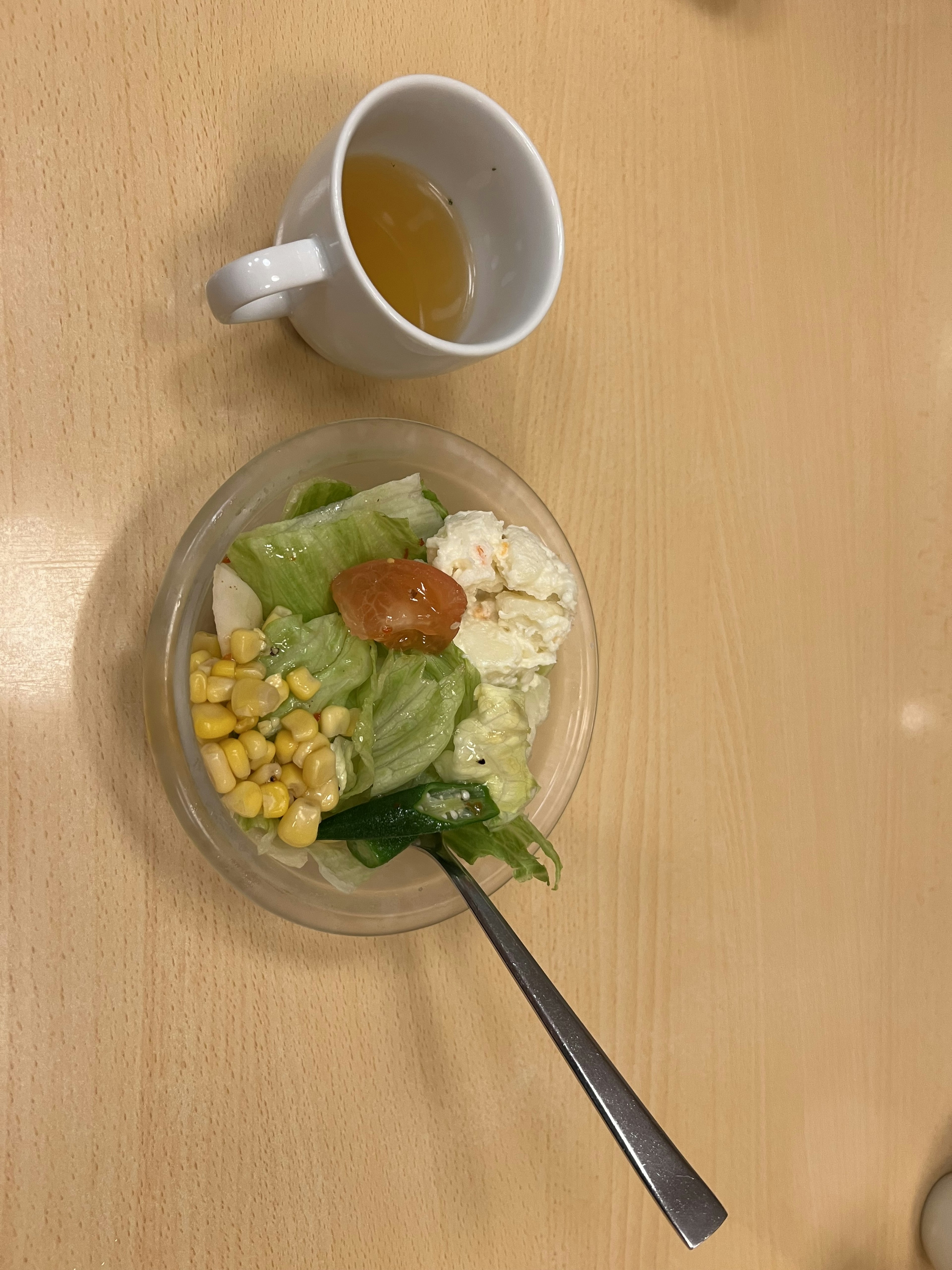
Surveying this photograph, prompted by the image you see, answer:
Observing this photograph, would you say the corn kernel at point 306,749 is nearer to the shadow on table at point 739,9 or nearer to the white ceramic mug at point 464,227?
the white ceramic mug at point 464,227

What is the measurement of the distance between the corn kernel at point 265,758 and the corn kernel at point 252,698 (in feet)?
0.07

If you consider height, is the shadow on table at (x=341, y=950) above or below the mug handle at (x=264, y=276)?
below

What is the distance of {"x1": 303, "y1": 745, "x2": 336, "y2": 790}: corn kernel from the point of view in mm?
767

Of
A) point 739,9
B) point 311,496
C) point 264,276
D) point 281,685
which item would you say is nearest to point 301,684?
point 281,685

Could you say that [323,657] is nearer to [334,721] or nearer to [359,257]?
[334,721]

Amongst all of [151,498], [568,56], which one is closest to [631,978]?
[151,498]

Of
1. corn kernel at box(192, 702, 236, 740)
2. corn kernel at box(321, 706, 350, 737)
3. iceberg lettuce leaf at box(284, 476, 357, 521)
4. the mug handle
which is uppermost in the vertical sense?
the mug handle

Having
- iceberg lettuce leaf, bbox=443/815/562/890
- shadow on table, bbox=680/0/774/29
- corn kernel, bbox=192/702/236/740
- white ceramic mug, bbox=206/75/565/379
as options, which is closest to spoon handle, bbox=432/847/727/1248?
iceberg lettuce leaf, bbox=443/815/562/890

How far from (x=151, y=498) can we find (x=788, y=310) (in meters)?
0.82

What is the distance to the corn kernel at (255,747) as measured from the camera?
2.48 feet

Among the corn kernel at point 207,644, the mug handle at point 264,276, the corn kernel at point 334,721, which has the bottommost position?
the corn kernel at point 334,721

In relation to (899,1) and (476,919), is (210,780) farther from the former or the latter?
(899,1)

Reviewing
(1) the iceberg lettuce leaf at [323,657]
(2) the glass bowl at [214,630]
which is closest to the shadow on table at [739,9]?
(2) the glass bowl at [214,630]

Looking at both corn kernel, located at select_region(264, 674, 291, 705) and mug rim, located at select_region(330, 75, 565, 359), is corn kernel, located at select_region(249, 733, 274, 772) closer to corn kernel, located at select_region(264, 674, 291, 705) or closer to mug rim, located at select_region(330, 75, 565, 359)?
corn kernel, located at select_region(264, 674, 291, 705)
